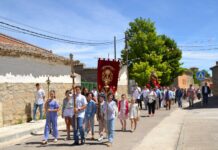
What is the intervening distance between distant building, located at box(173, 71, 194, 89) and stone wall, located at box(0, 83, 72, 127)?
6141 cm

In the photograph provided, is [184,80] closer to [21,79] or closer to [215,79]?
[215,79]

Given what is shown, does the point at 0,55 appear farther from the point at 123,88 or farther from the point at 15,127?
the point at 123,88

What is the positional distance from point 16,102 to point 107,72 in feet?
18.2

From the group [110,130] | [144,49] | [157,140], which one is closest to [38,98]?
[110,130]

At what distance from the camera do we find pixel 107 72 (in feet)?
47.9

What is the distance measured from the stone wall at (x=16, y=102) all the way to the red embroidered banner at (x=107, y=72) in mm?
4695

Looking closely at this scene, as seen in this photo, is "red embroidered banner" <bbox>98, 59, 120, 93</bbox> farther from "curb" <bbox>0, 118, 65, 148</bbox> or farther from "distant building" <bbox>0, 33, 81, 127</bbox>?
"distant building" <bbox>0, 33, 81, 127</bbox>

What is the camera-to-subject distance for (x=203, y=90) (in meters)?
28.8

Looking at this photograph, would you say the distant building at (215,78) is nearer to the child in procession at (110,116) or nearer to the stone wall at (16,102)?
the stone wall at (16,102)

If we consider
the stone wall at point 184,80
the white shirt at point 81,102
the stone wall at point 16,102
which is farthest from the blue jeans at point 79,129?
the stone wall at point 184,80

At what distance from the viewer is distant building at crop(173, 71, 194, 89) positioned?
7975 centimetres

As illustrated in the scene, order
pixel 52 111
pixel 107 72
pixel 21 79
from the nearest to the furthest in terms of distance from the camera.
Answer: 1. pixel 52 111
2. pixel 107 72
3. pixel 21 79

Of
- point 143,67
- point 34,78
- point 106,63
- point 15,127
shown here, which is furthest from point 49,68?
point 143,67

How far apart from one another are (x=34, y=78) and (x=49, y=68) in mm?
2561
